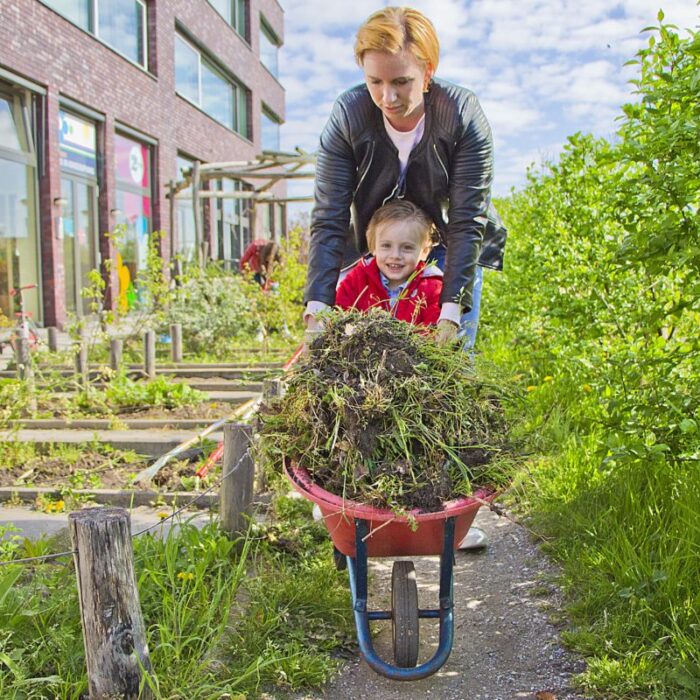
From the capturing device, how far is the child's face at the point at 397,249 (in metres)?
3.04

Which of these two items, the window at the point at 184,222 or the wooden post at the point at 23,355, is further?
the window at the point at 184,222

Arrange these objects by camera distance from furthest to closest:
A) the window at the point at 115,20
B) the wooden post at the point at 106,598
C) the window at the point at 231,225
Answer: the window at the point at 231,225
the window at the point at 115,20
the wooden post at the point at 106,598

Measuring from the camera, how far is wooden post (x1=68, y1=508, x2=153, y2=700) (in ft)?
6.65

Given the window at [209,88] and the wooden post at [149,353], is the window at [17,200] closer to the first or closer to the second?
the wooden post at [149,353]

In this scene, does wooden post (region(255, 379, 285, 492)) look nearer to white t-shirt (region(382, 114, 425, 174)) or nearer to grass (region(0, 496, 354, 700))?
grass (region(0, 496, 354, 700))

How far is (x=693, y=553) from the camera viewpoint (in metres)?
2.54

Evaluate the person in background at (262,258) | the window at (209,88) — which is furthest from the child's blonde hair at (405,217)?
the window at (209,88)

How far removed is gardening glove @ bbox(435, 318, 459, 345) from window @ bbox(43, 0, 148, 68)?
10.8 metres

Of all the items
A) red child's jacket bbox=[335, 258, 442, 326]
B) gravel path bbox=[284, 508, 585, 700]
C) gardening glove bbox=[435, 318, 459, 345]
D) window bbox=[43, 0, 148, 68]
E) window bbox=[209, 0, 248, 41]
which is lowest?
gravel path bbox=[284, 508, 585, 700]

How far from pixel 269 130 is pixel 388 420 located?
2775cm

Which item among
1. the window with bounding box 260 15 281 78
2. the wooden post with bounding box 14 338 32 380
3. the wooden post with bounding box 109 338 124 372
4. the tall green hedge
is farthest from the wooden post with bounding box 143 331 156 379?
the window with bounding box 260 15 281 78

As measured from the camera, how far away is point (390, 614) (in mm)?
2500

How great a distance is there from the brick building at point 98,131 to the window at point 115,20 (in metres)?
0.02

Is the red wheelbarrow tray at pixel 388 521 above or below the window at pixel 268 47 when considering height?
below
